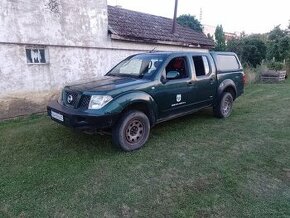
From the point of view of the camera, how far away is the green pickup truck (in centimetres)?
430

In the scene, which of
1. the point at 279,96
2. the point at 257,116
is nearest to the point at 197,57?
the point at 257,116

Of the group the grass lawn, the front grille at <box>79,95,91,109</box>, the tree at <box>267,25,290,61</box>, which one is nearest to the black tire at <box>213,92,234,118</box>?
the grass lawn

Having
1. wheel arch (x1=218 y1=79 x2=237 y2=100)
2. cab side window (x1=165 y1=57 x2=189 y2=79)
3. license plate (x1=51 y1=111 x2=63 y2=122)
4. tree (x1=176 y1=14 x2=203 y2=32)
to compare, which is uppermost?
tree (x1=176 y1=14 x2=203 y2=32)

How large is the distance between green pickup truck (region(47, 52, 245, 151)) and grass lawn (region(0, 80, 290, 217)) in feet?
1.71

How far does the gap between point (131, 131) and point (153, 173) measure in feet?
3.48

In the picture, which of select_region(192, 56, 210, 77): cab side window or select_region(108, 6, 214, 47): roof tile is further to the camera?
select_region(108, 6, 214, 47): roof tile

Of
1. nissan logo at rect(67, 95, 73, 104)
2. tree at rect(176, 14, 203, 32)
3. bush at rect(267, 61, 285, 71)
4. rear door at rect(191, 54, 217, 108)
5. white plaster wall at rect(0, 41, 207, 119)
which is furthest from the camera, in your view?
tree at rect(176, 14, 203, 32)

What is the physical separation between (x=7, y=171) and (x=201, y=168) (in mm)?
3029

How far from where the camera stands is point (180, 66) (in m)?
5.76

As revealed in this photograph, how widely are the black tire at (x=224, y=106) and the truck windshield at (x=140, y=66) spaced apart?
7.54 feet

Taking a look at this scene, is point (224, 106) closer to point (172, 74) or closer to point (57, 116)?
point (172, 74)

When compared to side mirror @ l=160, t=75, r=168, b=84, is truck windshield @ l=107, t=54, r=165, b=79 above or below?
above

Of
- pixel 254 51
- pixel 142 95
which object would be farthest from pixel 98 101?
pixel 254 51

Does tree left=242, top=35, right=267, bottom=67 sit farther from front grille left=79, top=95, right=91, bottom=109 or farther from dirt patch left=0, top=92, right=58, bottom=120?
front grille left=79, top=95, right=91, bottom=109
